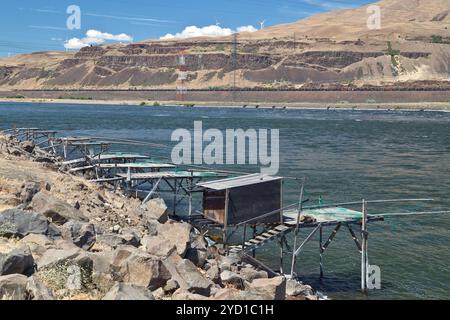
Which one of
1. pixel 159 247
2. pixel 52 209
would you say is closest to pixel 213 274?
pixel 159 247

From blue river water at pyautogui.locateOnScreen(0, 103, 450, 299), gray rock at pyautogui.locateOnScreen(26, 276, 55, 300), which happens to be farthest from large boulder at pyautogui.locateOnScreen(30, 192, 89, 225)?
blue river water at pyautogui.locateOnScreen(0, 103, 450, 299)

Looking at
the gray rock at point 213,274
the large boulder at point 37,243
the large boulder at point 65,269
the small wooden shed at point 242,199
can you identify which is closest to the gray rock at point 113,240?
the large boulder at point 37,243

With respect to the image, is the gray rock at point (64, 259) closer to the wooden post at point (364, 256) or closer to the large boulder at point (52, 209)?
the large boulder at point (52, 209)

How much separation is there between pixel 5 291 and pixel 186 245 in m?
7.17

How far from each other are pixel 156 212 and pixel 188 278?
34.8 feet

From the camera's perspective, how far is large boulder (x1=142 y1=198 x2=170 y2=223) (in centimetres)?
2129

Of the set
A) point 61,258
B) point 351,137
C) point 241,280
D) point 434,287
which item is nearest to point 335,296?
point 434,287

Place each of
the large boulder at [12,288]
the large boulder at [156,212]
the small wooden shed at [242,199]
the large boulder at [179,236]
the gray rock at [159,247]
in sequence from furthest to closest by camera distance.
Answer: the large boulder at [156,212] < the small wooden shed at [242,199] < the large boulder at [179,236] < the gray rock at [159,247] < the large boulder at [12,288]

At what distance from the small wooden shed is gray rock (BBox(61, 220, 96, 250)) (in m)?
7.33

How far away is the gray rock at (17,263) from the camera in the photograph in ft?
30.7

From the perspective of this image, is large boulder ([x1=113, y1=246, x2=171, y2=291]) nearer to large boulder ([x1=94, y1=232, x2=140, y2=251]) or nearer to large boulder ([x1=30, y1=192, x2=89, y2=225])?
large boulder ([x1=94, y1=232, x2=140, y2=251])

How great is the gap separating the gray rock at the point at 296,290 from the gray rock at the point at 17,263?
28.2ft

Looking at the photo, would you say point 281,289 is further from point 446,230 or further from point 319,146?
point 319,146

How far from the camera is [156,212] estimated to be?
21906 mm
